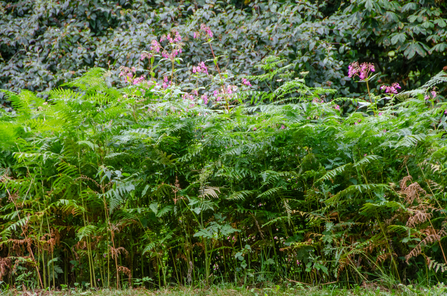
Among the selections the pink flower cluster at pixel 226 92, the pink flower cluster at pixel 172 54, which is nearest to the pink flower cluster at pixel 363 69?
the pink flower cluster at pixel 226 92

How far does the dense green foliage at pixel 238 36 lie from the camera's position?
7.01 m

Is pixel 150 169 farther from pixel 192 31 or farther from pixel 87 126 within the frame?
pixel 192 31

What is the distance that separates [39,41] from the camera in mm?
8938

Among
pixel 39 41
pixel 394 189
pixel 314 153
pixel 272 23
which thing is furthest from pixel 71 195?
pixel 39 41

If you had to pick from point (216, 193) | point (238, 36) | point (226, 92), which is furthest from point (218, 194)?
point (238, 36)

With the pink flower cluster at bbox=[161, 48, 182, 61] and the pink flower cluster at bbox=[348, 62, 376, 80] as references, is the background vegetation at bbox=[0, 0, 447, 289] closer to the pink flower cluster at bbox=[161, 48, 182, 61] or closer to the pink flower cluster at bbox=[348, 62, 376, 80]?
the pink flower cluster at bbox=[348, 62, 376, 80]

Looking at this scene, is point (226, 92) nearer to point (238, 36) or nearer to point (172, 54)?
point (172, 54)

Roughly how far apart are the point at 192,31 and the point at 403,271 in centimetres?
574

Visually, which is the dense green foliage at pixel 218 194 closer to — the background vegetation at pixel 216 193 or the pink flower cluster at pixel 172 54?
the background vegetation at pixel 216 193

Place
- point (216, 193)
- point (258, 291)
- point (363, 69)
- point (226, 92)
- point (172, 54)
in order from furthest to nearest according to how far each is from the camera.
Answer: point (172, 54) < point (226, 92) < point (363, 69) < point (216, 193) < point (258, 291)

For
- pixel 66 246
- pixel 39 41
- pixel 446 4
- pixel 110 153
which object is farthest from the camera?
pixel 39 41

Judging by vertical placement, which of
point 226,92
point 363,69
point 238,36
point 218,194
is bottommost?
point 218,194

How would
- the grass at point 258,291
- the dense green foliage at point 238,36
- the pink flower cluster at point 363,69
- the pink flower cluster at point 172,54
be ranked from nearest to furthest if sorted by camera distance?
the grass at point 258,291 → the pink flower cluster at point 363,69 → the pink flower cluster at point 172,54 → the dense green foliage at point 238,36

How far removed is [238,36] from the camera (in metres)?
7.64
